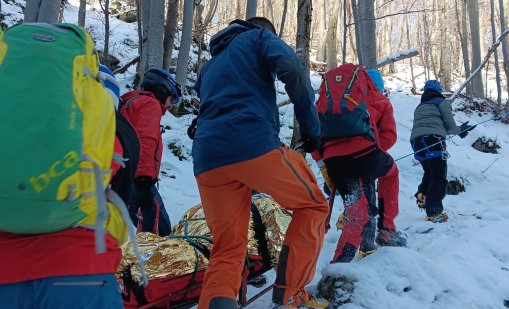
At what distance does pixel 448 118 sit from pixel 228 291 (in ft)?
13.6

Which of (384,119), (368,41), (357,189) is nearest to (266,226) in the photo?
(357,189)

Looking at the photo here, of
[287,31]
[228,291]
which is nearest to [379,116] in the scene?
[228,291]

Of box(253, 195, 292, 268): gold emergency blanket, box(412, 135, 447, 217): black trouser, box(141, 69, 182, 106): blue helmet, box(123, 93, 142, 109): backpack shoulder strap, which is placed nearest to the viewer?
box(253, 195, 292, 268): gold emergency blanket

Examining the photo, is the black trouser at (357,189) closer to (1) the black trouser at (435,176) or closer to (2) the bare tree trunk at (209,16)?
(1) the black trouser at (435,176)

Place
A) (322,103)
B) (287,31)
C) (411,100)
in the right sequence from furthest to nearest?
1. (287,31)
2. (411,100)
3. (322,103)

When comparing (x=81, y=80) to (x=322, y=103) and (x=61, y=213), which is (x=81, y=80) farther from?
(x=322, y=103)

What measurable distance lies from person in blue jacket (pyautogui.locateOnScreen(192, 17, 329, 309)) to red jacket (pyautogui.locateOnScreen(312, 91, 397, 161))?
86cm

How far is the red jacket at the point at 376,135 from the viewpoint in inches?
138

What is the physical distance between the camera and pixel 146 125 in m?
3.78

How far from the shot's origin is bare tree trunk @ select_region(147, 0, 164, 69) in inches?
266

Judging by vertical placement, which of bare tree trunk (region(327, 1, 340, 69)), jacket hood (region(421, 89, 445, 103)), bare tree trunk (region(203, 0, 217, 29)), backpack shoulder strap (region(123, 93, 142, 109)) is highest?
bare tree trunk (region(327, 1, 340, 69))

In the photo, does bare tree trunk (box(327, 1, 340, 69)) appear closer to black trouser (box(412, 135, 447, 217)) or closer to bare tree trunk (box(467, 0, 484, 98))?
bare tree trunk (box(467, 0, 484, 98))

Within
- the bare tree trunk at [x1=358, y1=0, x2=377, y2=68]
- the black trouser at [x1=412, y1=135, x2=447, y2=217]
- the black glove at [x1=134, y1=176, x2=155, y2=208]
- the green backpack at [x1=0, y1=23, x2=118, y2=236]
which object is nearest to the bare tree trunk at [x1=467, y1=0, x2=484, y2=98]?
the bare tree trunk at [x1=358, y1=0, x2=377, y2=68]

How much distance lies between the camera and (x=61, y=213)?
4.17 feet
